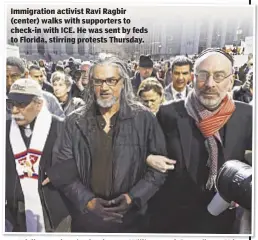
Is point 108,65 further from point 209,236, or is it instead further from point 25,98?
point 209,236

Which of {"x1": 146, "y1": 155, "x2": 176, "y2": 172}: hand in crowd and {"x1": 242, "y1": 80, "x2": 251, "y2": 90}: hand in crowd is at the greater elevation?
{"x1": 242, "y1": 80, "x2": 251, "y2": 90}: hand in crowd

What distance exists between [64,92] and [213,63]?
2.36ft

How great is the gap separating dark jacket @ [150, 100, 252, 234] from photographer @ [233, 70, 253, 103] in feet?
0.10

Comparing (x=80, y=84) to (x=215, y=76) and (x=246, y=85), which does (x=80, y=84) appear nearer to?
(x=215, y=76)

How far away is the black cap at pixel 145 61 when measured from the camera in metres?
2.12

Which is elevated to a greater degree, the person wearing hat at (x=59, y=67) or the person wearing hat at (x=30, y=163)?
the person wearing hat at (x=59, y=67)

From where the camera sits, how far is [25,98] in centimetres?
216

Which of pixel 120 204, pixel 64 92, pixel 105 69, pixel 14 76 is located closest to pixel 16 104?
pixel 14 76

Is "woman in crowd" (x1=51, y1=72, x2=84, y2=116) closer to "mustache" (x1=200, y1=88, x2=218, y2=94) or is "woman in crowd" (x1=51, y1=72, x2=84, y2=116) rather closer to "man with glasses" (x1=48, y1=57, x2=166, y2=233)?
"man with glasses" (x1=48, y1=57, x2=166, y2=233)

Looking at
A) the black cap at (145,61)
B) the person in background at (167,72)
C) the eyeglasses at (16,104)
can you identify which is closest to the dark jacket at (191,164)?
the person in background at (167,72)

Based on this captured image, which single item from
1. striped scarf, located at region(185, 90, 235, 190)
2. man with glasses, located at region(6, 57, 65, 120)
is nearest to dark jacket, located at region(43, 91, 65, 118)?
man with glasses, located at region(6, 57, 65, 120)

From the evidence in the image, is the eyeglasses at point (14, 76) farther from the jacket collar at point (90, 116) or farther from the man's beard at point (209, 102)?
Result: the man's beard at point (209, 102)

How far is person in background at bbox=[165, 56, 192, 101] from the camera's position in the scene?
2.13 metres

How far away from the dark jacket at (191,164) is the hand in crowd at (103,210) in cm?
18
